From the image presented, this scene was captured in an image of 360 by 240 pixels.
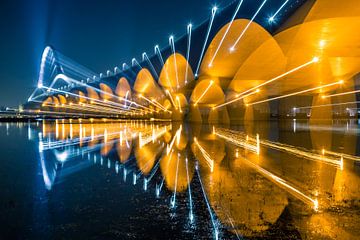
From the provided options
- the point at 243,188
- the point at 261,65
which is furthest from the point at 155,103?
the point at 243,188

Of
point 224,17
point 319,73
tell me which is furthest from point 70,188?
point 319,73

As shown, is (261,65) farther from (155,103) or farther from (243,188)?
(155,103)

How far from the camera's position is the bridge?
18.6 meters

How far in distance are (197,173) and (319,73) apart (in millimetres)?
23676

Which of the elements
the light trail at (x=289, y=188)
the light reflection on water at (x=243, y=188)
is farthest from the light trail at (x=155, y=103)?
the light trail at (x=289, y=188)

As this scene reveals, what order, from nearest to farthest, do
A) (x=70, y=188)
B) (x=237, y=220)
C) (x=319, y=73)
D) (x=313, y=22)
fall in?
(x=237, y=220)
(x=70, y=188)
(x=313, y=22)
(x=319, y=73)

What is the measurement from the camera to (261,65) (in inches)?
1138

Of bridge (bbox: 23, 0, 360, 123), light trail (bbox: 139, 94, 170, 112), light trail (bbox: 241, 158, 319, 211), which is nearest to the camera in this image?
light trail (bbox: 241, 158, 319, 211)

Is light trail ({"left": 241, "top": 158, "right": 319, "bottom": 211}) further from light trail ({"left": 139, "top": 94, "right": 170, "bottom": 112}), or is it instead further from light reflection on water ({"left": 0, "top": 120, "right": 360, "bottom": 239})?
light trail ({"left": 139, "top": 94, "right": 170, "bottom": 112})

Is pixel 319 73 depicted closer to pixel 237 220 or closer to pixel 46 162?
pixel 46 162

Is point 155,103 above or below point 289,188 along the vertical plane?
above

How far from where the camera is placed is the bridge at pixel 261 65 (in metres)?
18.6

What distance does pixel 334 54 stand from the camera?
2283 cm

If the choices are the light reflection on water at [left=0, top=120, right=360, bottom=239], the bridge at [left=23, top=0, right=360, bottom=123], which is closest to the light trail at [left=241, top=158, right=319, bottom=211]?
the light reflection on water at [left=0, top=120, right=360, bottom=239]
